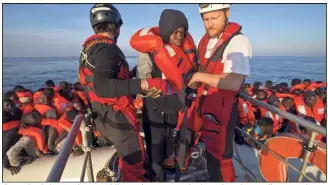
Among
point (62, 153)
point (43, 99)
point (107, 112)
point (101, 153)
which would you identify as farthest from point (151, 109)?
point (43, 99)

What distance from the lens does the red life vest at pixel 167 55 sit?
79.0 inches

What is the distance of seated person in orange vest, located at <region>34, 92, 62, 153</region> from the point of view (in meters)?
4.82

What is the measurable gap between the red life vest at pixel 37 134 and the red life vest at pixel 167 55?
329 centimetres

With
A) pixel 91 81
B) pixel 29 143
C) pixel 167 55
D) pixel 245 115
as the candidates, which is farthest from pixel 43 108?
pixel 167 55

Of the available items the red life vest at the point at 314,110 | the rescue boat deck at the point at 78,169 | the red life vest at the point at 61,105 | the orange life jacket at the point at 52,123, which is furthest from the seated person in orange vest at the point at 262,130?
the red life vest at the point at 61,105

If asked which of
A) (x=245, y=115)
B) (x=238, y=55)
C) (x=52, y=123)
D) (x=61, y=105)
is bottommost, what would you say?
(x=245, y=115)

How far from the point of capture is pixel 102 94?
185 centimetres

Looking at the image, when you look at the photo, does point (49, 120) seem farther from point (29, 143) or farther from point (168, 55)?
point (168, 55)

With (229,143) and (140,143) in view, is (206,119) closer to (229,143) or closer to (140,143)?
(229,143)

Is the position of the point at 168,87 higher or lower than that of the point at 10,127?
higher

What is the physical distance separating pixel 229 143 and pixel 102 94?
120 centimetres

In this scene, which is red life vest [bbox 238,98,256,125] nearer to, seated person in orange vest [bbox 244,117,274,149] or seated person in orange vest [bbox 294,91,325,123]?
seated person in orange vest [bbox 244,117,274,149]

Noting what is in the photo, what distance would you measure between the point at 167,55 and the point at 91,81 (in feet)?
2.31

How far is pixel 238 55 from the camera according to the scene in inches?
73.8
